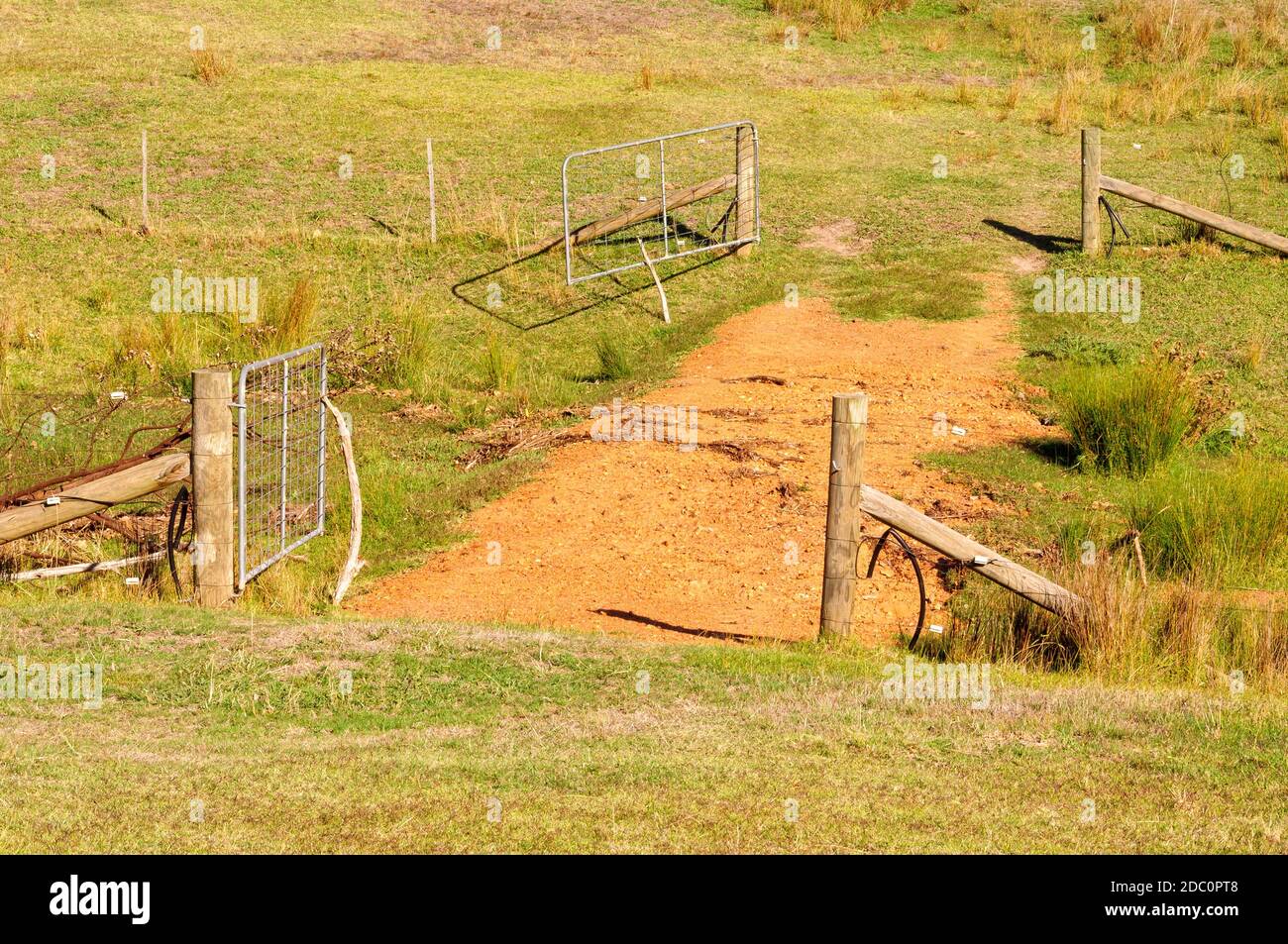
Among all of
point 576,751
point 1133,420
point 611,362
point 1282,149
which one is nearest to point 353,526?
point 576,751

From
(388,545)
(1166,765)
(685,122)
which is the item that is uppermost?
(685,122)

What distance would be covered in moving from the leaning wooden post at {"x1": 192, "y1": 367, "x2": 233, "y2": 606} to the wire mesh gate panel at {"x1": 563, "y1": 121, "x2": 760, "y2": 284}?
831 cm

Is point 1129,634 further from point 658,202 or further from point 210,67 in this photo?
point 210,67

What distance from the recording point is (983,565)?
862 centimetres

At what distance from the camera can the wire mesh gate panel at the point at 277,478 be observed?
9711 millimetres

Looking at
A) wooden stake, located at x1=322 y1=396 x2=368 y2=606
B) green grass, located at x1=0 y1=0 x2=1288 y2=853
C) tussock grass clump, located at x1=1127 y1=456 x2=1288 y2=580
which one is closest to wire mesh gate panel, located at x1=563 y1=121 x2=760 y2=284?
green grass, located at x1=0 y1=0 x2=1288 y2=853

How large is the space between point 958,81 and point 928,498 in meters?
16.4

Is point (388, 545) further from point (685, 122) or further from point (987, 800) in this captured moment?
point (685, 122)

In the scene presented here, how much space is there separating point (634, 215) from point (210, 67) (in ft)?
32.1

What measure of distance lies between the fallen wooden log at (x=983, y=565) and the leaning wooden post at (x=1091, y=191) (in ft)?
35.5

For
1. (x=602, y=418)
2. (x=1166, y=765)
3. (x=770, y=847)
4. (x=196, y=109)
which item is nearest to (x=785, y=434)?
(x=602, y=418)

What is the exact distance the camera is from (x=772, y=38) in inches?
1125

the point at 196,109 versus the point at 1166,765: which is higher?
the point at 196,109

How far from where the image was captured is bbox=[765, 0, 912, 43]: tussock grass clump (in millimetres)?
28906
